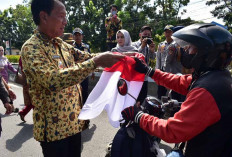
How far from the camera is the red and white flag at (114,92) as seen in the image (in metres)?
2.16

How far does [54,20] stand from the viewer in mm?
1719

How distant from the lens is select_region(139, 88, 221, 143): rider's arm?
4.19 feet

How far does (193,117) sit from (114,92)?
41.1 inches

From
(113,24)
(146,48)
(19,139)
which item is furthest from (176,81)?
(113,24)

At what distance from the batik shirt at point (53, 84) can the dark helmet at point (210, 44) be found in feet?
2.61

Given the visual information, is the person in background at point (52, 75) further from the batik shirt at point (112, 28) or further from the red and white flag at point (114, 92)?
the batik shirt at point (112, 28)

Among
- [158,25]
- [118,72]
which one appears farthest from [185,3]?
[118,72]

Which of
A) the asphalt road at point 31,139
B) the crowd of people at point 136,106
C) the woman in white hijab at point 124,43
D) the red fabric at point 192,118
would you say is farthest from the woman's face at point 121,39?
the red fabric at point 192,118

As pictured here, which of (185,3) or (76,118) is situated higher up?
(185,3)

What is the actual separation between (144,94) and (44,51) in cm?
276

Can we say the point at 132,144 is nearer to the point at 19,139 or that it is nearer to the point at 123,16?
the point at 19,139

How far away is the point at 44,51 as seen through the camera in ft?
5.43

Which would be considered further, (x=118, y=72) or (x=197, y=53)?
(x=118, y=72)

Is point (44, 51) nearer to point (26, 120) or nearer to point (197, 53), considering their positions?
point (197, 53)
